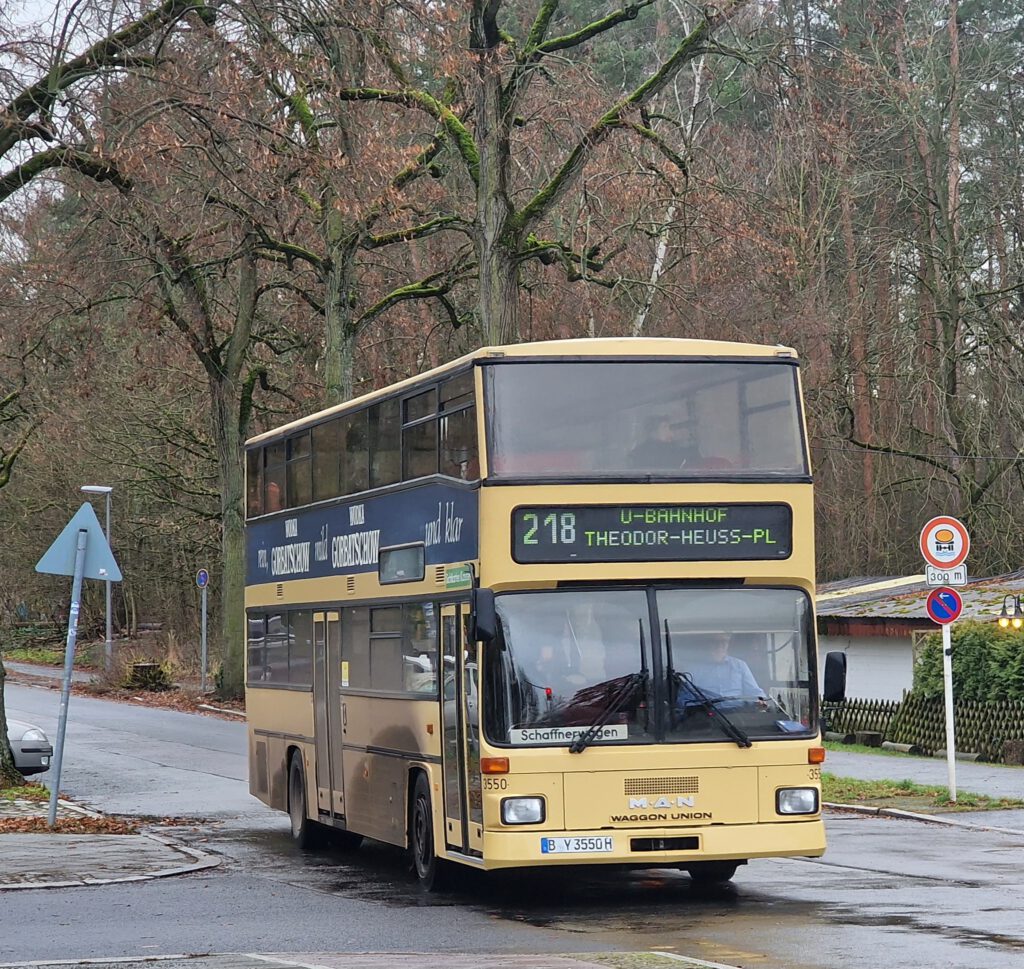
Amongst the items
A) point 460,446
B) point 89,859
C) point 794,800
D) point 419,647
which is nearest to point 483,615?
point 460,446

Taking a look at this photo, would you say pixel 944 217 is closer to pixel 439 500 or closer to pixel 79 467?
pixel 79 467

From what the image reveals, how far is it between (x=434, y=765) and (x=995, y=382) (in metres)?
32.4

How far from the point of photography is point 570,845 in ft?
42.9

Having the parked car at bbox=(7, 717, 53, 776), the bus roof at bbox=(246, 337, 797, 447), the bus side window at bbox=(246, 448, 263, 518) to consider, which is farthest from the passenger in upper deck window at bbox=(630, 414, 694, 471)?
the parked car at bbox=(7, 717, 53, 776)

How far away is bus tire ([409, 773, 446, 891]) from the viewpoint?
583 inches

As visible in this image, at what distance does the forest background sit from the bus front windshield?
7.86 metres

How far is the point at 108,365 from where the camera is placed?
158ft

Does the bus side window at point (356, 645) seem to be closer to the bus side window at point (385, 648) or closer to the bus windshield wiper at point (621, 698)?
the bus side window at point (385, 648)

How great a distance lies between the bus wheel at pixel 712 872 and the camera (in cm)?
1473

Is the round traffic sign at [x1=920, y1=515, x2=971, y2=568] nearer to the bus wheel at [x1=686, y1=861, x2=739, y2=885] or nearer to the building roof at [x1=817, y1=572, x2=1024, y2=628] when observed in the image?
the bus wheel at [x1=686, y1=861, x2=739, y2=885]

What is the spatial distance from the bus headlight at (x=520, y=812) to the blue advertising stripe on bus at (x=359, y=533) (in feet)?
5.76

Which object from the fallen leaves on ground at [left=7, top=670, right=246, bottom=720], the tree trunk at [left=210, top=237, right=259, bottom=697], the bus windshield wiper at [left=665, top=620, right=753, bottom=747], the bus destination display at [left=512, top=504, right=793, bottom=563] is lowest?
the fallen leaves on ground at [left=7, top=670, right=246, bottom=720]

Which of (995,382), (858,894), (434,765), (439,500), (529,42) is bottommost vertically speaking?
(858,894)

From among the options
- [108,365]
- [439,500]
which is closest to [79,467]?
[108,365]
